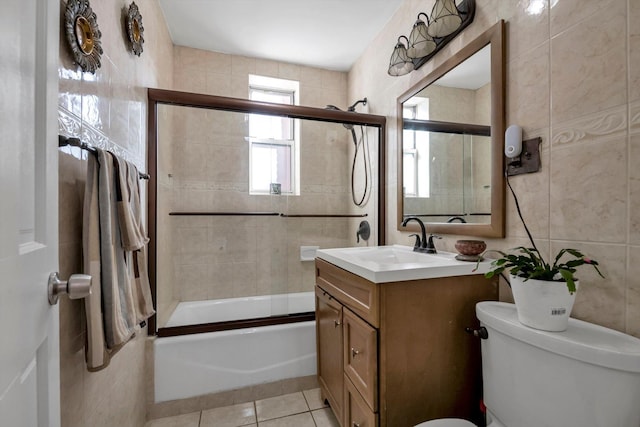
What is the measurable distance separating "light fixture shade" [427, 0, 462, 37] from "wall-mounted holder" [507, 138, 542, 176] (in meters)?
0.74

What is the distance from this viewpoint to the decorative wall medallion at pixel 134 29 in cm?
126

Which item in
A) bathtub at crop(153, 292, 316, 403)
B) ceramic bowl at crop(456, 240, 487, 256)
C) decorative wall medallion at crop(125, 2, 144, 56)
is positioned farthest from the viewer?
bathtub at crop(153, 292, 316, 403)

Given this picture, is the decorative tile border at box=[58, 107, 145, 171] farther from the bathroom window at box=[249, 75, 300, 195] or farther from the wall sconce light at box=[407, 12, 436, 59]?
the wall sconce light at box=[407, 12, 436, 59]

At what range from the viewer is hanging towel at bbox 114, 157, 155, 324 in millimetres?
965

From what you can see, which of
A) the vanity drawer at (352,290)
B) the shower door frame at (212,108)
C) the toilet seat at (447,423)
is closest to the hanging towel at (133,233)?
the shower door frame at (212,108)

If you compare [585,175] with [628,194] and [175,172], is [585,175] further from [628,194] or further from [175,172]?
[175,172]

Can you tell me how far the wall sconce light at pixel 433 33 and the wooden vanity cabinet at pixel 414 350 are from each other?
3.94 feet

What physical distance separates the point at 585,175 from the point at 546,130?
0.68 feet

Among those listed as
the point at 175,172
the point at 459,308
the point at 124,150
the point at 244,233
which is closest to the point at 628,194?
the point at 459,308

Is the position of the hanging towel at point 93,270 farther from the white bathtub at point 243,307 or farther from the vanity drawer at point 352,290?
the white bathtub at point 243,307

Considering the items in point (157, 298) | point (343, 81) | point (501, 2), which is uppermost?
point (343, 81)

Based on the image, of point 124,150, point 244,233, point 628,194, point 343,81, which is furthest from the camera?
point 343,81

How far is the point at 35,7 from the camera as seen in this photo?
18.5 inches

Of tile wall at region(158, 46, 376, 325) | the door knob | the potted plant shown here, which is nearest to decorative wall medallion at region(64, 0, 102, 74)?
the door knob
